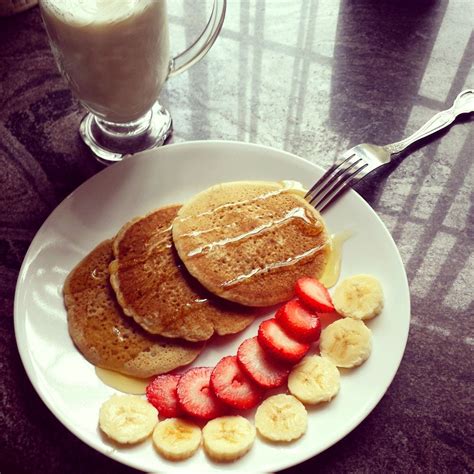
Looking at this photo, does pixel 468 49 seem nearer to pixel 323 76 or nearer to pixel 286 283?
pixel 323 76

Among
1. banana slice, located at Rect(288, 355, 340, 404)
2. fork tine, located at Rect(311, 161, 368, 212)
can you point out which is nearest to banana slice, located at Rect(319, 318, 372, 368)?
banana slice, located at Rect(288, 355, 340, 404)

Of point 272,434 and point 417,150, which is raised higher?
point 417,150

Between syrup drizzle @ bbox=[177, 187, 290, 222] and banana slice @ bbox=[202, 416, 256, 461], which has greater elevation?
syrup drizzle @ bbox=[177, 187, 290, 222]

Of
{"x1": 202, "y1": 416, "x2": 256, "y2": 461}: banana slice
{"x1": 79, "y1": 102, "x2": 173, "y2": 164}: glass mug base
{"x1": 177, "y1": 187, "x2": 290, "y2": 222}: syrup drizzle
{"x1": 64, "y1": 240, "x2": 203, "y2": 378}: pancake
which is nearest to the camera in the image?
{"x1": 202, "y1": 416, "x2": 256, "y2": 461}: banana slice

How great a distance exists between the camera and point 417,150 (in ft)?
5.00

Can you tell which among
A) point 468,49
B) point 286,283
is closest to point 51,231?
point 286,283

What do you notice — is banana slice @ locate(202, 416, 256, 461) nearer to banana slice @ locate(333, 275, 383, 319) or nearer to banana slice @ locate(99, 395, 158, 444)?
banana slice @ locate(99, 395, 158, 444)

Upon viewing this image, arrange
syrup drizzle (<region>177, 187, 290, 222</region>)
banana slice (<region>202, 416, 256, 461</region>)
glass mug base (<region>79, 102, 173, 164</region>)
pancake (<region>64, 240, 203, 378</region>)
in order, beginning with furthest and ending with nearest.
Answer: glass mug base (<region>79, 102, 173, 164</region>) → syrup drizzle (<region>177, 187, 290, 222</region>) → pancake (<region>64, 240, 203, 378</region>) → banana slice (<region>202, 416, 256, 461</region>)

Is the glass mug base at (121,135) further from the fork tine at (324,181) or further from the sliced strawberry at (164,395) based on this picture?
the sliced strawberry at (164,395)

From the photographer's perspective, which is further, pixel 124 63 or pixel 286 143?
pixel 286 143

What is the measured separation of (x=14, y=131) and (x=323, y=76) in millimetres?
678

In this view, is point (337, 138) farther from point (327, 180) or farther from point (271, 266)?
Answer: point (271, 266)

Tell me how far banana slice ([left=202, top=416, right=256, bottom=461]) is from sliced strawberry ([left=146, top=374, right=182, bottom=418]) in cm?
6

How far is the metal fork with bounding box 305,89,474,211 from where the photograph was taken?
4.51 feet
